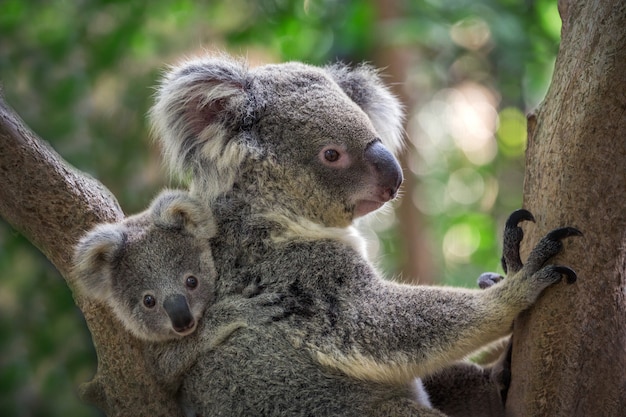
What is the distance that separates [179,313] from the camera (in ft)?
8.41

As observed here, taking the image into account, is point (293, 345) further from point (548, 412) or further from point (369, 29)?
point (369, 29)

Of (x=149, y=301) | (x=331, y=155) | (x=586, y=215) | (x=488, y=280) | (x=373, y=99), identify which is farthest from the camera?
(x=373, y=99)

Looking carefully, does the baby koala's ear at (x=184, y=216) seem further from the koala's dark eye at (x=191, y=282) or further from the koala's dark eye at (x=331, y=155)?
the koala's dark eye at (x=331, y=155)

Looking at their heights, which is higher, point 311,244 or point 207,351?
point 311,244

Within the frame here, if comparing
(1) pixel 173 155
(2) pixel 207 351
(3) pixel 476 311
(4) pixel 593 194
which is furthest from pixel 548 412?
(1) pixel 173 155

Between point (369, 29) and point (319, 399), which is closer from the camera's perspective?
point (319, 399)

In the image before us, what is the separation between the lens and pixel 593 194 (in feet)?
7.82

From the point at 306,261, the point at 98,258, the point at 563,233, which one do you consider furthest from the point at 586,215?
the point at 98,258

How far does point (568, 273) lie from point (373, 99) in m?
1.57

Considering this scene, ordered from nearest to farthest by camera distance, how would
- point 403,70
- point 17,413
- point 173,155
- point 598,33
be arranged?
point 598,33 < point 173,155 < point 17,413 < point 403,70

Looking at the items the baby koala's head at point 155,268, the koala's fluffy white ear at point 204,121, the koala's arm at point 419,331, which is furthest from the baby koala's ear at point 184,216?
the koala's arm at point 419,331

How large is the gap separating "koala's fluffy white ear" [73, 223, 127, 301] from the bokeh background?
1.52m

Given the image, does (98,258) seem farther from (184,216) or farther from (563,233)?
(563,233)

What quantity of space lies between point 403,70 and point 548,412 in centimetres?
490
